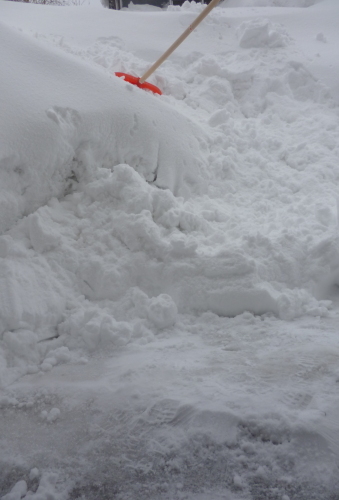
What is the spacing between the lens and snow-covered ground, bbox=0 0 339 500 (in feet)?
4.43

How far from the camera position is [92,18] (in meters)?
4.53

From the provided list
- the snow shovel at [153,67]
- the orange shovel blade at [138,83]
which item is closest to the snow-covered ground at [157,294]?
the orange shovel blade at [138,83]

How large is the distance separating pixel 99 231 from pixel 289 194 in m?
1.34

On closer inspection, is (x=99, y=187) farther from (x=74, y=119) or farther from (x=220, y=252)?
(x=220, y=252)

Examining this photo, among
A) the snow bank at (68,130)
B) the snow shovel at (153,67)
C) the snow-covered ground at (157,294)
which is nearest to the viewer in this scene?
the snow-covered ground at (157,294)

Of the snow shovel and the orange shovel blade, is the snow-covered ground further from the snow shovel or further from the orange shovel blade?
the snow shovel

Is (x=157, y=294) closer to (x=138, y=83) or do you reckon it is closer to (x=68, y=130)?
(x=68, y=130)

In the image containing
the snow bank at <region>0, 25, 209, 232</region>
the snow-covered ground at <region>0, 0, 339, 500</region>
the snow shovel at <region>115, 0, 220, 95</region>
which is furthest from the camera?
the snow shovel at <region>115, 0, 220, 95</region>

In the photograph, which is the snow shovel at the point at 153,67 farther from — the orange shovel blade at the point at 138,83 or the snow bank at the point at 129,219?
the snow bank at the point at 129,219

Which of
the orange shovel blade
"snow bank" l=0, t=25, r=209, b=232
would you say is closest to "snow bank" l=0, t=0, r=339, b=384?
"snow bank" l=0, t=25, r=209, b=232

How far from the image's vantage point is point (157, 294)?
6.68 feet

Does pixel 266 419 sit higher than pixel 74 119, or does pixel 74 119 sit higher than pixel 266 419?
pixel 74 119

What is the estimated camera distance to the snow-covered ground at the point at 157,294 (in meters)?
1.35

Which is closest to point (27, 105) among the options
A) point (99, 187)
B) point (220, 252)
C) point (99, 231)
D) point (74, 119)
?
point (74, 119)
